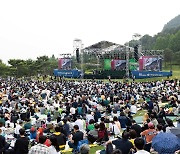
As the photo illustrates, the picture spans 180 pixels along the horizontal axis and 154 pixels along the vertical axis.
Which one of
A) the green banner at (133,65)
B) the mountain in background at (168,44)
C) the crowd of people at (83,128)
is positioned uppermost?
the mountain in background at (168,44)

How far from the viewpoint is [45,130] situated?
36.8ft

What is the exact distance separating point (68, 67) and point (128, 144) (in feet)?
154

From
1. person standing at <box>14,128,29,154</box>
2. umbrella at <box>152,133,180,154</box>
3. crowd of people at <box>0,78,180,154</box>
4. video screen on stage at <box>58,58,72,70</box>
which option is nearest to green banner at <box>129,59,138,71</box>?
video screen on stage at <box>58,58,72,70</box>

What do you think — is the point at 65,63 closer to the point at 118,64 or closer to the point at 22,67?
the point at 118,64

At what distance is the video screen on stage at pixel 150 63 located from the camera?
43.5m

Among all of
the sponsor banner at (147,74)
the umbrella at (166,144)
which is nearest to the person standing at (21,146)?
the umbrella at (166,144)

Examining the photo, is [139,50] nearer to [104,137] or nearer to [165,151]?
[104,137]

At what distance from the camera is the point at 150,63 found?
4378 centimetres

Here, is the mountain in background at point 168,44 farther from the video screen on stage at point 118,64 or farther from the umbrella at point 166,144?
the umbrella at point 166,144

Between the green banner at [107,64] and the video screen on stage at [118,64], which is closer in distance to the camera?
the video screen on stage at [118,64]

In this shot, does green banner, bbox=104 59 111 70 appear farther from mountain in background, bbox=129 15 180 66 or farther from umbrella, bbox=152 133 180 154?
umbrella, bbox=152 133 180 154

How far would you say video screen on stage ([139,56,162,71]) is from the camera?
4350 cm

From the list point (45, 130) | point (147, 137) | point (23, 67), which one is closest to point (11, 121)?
point (45, 130)

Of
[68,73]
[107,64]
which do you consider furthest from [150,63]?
[68,73]
